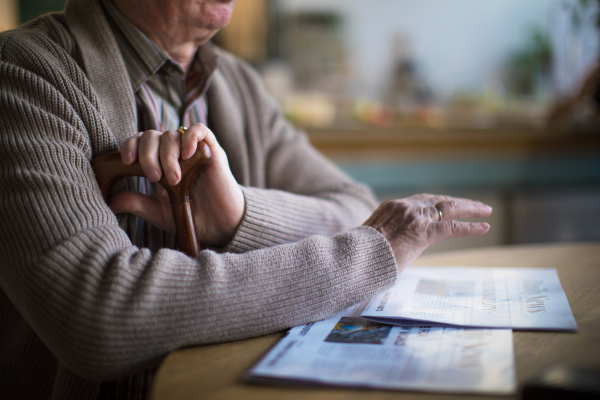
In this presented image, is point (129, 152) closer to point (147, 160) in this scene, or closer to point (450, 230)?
point (147, 160)

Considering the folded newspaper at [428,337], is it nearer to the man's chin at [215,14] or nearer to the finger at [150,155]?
the finger at [150,155]

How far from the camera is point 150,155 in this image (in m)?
0.67

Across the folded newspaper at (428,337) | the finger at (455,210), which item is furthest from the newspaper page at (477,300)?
the finger at (455,210)

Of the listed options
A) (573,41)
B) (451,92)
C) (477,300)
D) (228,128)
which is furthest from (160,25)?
(451,92)

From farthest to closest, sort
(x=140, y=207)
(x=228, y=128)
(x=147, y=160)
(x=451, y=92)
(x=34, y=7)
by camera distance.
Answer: (x=451, y=92) < (x=34, y=7) < (x=228, y=128) < (x=140, y=207) < (x=147, y=160)

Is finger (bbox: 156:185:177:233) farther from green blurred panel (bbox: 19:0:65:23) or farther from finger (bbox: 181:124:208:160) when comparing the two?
green blurred panel (bbox: 19:0:65:23)

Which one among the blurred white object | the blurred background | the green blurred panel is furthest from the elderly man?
the blurred white object

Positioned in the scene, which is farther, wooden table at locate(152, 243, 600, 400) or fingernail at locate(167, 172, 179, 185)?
fingernail at locate(167, 172, 179, 185)

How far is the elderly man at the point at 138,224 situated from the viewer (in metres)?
0.56

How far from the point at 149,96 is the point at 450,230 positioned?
0.58 meters

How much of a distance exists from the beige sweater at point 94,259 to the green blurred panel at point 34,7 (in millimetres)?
2262

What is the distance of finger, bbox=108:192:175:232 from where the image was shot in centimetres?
76

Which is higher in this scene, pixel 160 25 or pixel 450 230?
pixel 160 25

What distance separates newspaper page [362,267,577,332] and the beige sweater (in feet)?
0.18
